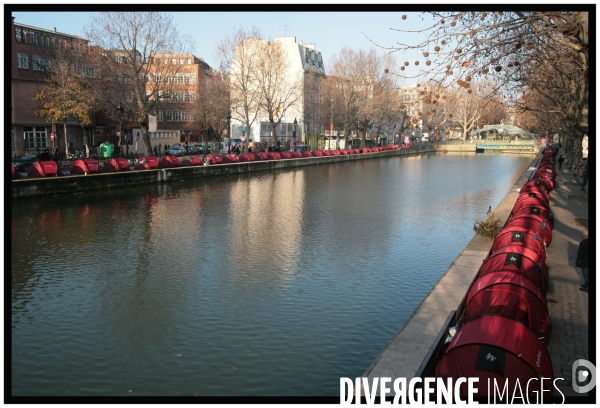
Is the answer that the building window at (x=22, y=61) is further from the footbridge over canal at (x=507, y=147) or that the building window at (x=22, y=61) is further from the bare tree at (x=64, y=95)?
the footbridge over canal at (x=507, y=147)

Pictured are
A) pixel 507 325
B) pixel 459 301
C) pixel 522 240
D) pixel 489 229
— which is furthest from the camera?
pixel 489 229

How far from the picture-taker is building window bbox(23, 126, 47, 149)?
161 feet

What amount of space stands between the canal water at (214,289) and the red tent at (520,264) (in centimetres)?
223

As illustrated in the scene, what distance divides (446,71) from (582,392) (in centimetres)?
628

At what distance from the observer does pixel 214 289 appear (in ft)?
44.3

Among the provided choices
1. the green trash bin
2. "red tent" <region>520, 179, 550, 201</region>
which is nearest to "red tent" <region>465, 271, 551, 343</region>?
"red tent" <region>520, 179, 550, 201</region>

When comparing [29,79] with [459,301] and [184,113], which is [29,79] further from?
[459,301]

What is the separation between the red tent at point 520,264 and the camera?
397 inches

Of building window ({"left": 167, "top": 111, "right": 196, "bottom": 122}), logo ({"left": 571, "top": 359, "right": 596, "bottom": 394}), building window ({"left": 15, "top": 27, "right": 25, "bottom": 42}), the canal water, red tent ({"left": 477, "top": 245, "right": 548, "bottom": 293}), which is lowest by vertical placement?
the canal water

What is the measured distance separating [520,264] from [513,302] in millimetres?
1716

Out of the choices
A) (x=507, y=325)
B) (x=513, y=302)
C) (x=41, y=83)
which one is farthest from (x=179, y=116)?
(x=507, y=325)

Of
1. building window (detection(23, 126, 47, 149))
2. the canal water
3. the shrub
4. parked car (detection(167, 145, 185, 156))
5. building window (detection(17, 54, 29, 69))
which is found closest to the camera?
the canal water

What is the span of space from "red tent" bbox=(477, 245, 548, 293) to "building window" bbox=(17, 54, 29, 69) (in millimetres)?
49260

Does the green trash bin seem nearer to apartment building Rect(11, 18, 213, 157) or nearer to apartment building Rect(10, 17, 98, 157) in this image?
apartment building Rect(11, 18, 213, 157)
